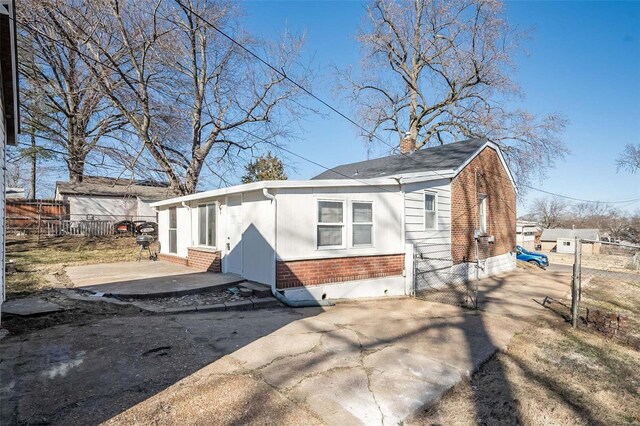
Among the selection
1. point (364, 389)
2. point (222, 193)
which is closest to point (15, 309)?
point (222, 193)

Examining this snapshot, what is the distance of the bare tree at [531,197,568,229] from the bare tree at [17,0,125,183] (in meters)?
81.6

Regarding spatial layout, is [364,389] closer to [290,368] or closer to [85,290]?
[290,368]

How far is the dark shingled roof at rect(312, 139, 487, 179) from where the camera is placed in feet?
38.2

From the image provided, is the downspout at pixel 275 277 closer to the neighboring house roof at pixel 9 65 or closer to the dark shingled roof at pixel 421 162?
the neighboring house roof at pixel 9 65

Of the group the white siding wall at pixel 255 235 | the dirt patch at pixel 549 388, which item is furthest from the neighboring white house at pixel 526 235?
the dirt patch at pixel 549 388

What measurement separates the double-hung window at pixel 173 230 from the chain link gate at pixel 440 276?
8.40m

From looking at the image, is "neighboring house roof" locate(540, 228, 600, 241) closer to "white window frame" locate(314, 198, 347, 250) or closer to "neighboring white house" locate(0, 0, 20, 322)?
"white window frame" locate(314, 198, 347, 250)

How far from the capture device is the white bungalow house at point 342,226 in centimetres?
779

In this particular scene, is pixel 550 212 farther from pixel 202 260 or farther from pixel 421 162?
pixel 202 260

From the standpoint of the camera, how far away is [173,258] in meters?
12.7

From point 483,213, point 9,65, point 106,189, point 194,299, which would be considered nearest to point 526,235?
point 483,213

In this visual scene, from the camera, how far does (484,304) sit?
839cm

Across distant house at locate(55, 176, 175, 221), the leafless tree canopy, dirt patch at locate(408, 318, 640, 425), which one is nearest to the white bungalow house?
dirt patch at locate(408, 318, 640, 425)

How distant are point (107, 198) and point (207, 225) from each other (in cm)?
1990
